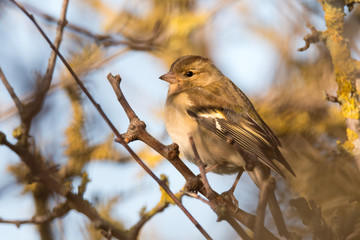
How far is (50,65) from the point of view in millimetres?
2344

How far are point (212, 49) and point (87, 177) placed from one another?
11.6 feet

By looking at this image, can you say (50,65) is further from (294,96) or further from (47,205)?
(294,96)

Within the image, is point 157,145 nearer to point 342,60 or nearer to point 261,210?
point 261,210

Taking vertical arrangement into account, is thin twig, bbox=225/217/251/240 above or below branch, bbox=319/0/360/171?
below

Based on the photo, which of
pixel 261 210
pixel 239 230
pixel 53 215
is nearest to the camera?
pixel 261 210

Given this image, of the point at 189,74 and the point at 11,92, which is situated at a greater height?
the point at 189,74

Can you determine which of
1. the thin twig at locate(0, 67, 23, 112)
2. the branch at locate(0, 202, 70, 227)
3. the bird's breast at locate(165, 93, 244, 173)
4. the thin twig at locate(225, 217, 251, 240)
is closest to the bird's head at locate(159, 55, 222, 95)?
the bird's breast at locate(165, 93, 244, 173)

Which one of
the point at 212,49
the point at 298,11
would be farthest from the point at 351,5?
the point at 212,49

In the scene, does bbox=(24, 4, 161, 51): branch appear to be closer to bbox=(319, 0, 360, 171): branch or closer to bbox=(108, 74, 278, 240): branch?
bbox=(108, 74, 278, 240): branch

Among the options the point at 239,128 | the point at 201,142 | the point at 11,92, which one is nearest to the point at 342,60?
the point at 239,128

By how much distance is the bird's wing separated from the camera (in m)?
3.33

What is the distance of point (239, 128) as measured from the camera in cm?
356

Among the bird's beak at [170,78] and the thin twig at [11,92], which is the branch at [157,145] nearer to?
the thin twig at [11,92]

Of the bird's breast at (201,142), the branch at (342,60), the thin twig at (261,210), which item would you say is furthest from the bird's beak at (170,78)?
the thin twig at (261,210)
